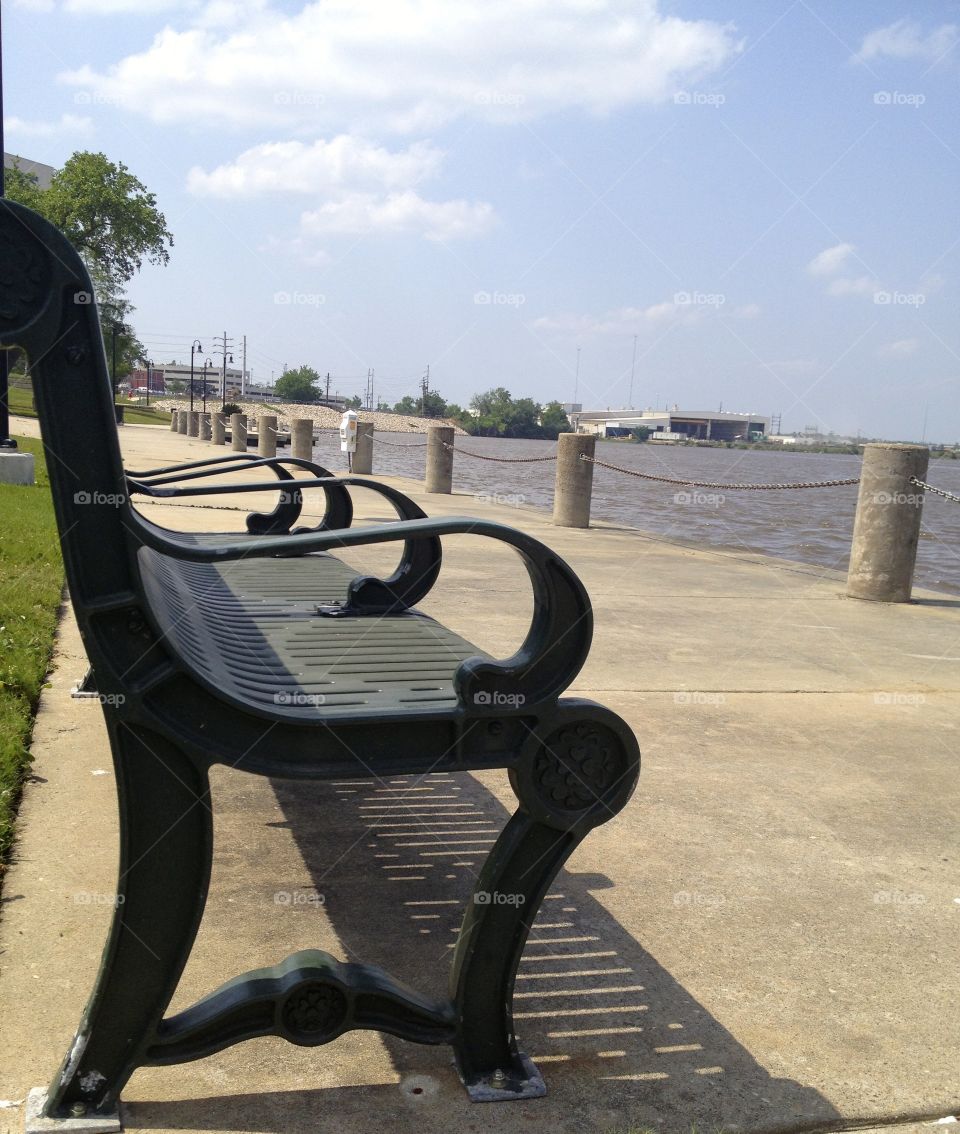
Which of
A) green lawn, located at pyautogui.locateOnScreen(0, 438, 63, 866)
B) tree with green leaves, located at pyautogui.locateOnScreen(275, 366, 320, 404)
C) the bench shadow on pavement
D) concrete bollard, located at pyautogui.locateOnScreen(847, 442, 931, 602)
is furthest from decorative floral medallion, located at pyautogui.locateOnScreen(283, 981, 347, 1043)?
tree with green leaves, located at pyautogui.locateOnScreen(275, 366, 320, 404)

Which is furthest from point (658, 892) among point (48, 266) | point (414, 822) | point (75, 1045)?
point (48, 266)

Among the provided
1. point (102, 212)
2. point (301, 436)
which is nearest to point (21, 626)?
point (301, 436)

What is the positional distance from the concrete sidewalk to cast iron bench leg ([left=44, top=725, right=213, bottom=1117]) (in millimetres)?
105

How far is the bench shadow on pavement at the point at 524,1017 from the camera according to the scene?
2.05 meters

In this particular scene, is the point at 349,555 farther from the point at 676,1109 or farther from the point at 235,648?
the point at 676,1109

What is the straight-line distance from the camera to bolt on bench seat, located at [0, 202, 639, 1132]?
1789 millimetres

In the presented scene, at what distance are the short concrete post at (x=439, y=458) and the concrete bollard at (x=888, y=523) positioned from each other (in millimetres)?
10881

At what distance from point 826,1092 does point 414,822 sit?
5.05 feet

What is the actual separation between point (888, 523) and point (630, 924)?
6.31 metres

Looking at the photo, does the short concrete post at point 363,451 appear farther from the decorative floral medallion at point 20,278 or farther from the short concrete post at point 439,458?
the decorative floral medallion at point 20,278

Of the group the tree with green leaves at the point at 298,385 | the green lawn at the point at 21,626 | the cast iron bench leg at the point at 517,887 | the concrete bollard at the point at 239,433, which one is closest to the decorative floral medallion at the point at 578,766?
the cast iron bench leg at the point at 517,887

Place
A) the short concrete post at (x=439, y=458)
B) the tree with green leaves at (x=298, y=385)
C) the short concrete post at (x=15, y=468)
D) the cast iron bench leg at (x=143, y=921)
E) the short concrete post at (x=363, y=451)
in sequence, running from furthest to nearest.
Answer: the tree with green leaves at (x=298, y=385) < the short concrete post at (x=363, y=451) < the short concrete post at (x=439, y=458) < the short concrete post at (x=15, y=468) < the cast iron bench leg at (x=143, y=921)

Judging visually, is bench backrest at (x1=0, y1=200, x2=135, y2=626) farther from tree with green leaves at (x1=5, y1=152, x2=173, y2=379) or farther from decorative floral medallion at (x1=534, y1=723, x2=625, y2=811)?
tree with green leaves at (x1=5, y1=152, x2=173, y2=379)

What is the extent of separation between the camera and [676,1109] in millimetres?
2109
